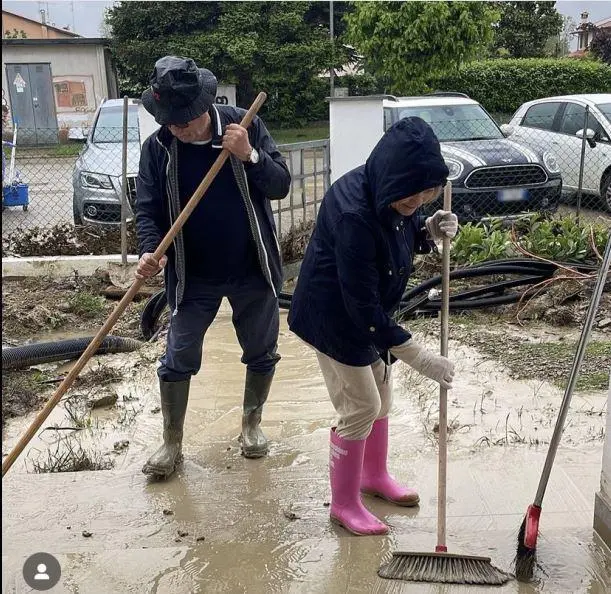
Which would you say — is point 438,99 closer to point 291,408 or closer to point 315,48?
point 291,408

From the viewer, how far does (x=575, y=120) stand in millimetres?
10789

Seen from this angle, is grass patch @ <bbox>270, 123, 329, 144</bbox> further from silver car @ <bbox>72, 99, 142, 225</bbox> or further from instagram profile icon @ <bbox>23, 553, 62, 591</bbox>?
instagram profile icon @ <bbox>23, 553, 62, 591</bbox>

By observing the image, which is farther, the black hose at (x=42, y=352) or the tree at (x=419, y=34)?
the tree at (x=419, y=34)

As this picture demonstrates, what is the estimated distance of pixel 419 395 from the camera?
175 inches

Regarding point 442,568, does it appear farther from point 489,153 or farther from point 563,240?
point 489,153

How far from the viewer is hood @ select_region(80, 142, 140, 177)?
830 cm

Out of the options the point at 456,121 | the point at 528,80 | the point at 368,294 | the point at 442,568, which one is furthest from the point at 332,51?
the point at 442,568

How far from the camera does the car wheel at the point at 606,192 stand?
9906 mm

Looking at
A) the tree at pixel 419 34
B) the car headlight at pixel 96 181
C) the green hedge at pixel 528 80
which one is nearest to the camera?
the car headlight at pixel 96 181

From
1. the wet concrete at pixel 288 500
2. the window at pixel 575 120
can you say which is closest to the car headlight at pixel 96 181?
the wet concrete at pixel 288 500

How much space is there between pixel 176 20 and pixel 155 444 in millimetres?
22113

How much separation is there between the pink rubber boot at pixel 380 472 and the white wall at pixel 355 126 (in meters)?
4.40

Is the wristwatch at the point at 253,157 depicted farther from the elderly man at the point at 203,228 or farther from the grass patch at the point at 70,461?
the grass patch at the point at 70,461

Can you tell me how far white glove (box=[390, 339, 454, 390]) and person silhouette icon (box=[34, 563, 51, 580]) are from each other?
1.55 metres
